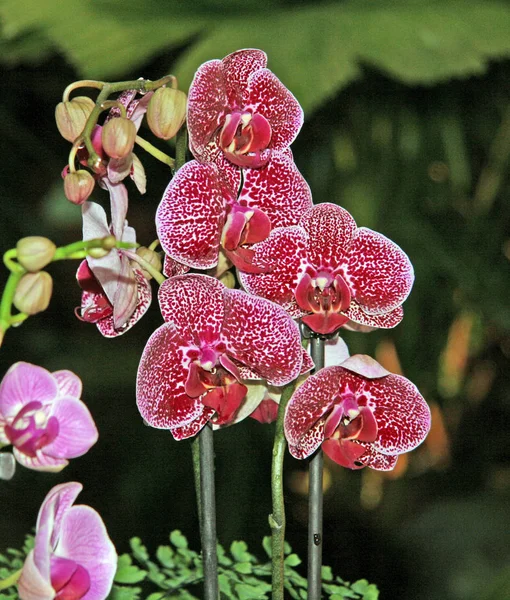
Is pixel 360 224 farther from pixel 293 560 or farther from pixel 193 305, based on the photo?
pixel 193 305

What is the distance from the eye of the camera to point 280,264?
0.51 meters

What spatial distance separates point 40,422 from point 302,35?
0.87 meters

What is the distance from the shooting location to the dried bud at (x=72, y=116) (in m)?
0.46

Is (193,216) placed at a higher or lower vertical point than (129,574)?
higher

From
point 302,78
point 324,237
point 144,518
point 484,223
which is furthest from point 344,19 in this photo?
point 144,518

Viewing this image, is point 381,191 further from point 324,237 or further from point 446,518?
point 324,237

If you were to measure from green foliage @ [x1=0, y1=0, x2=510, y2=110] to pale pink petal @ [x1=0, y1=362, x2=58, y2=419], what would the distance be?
2.33 feet

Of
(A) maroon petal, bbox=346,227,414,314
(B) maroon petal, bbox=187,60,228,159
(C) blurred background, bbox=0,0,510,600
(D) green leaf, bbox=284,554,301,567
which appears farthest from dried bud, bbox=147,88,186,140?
(C) blurred background, bbox=0,0,510,600

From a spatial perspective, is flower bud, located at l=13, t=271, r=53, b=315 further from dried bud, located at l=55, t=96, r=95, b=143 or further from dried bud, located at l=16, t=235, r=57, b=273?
dried bud, located at l=55, t=96, r=95, b=143

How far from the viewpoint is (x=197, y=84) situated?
1.59 feet

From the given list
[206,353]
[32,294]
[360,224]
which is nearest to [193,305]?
[206,353]

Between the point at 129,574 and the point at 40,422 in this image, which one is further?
the point at 129,574

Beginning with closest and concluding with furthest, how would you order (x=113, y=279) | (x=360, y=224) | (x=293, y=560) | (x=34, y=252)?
(x=34, y=252) < (x=113, y=279) < (x=293, y=560) < (x=360, y=224)

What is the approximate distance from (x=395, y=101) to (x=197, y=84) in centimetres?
97
